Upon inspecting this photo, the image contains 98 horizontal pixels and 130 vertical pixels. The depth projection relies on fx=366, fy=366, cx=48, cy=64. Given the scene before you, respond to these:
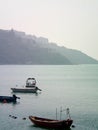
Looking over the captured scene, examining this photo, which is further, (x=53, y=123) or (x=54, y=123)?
(x=53, y=123)

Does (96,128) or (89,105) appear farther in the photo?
(89,105)

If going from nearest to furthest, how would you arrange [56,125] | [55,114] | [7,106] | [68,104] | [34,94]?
1. [56,125]
2. [55,114]
3. [7,106]
4. [68,104]
5. [34,94]

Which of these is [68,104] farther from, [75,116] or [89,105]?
[75,116]

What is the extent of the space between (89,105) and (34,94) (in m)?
37.1

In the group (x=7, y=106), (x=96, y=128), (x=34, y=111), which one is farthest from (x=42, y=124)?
(x=7, y=106)

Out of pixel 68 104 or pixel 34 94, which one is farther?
pixel 34 94

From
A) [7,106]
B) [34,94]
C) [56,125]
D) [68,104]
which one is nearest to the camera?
[56,125]

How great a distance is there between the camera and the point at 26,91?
467ft

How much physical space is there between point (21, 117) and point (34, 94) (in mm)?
55072

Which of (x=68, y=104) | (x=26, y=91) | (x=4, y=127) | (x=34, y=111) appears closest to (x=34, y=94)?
(x=26, y=91)

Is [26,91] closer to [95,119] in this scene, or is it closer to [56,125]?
[95,119]

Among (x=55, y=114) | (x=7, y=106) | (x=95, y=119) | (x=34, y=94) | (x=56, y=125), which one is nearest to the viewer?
(x=56, y=125)

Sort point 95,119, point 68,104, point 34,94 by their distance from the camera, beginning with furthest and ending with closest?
point 34,94 → point 68,104 → point 95,119

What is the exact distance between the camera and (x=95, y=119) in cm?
8038
